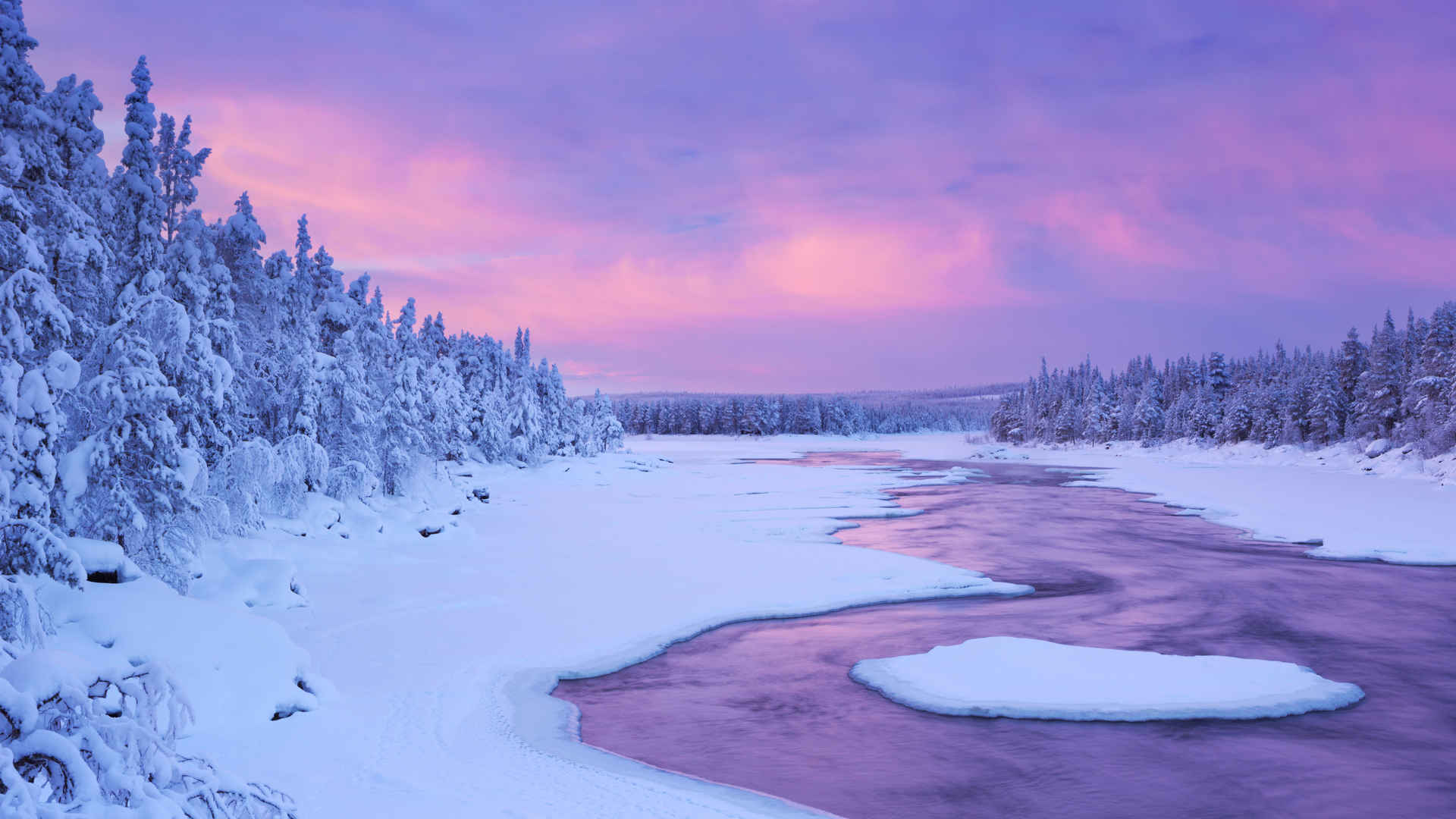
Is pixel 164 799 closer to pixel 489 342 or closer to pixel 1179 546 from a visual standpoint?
pixel 1179 546

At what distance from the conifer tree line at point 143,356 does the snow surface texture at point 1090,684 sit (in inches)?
571

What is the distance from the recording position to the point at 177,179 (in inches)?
934

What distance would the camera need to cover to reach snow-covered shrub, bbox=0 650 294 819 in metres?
4.29

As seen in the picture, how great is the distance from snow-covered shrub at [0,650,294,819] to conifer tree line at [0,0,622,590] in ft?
29.8

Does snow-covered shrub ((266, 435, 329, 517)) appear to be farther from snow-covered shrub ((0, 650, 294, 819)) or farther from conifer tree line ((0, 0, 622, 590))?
snow-covered shrub ((0, 650, 294, 819))

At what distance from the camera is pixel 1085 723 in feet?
49.4

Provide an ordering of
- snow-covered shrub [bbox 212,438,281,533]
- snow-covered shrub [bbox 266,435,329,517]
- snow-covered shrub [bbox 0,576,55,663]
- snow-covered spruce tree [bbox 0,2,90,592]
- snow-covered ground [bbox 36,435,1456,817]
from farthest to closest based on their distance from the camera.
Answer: snow-covered shrub [bbox 266,435,329,517]
snow-covered shrub [bbox 212,438,281,533]
snow-covered spruce tree [bbox 0,2,90,592]
snow-covered ground [bbox 36,435,1456,817]
snow-covered shrub [bbox 0,576,55,663]

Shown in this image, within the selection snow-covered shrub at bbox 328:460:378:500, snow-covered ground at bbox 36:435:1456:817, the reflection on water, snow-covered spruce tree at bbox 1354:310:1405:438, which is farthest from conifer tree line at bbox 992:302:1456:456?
snow-covered shrub at bbox 328:460:378:500

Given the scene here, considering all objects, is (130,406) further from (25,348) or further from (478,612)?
(478,612)

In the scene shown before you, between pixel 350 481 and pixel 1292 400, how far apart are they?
299ft

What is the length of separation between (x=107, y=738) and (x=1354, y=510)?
54.5 metres

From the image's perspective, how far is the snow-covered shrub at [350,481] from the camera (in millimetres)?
35156

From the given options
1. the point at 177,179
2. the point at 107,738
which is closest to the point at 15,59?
the point at 177,179

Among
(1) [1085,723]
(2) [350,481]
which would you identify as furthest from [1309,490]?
(2) [350,481]
